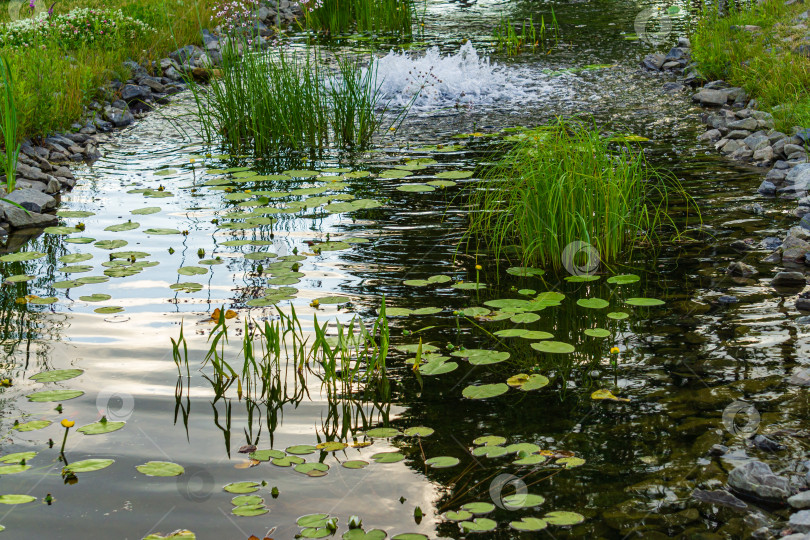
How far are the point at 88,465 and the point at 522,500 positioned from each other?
69.6 inches

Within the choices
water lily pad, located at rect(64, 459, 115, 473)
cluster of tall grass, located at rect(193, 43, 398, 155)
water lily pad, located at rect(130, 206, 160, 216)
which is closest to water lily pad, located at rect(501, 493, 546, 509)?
water lily pad, located at rect(64, 459, 115, 473)

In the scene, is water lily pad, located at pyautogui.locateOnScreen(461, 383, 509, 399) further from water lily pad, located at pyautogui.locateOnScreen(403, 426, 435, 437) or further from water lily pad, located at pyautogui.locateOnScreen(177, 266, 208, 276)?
water lily pad, located at pyautogui.locateOnScreen(177, 266, 208, 276)

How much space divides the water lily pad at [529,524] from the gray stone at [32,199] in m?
5.24

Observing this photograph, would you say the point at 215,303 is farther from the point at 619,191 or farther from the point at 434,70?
the point at 434,70

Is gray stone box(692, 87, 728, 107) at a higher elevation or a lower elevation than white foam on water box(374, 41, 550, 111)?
lower

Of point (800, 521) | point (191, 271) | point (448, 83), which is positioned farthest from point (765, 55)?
point (800, 521)

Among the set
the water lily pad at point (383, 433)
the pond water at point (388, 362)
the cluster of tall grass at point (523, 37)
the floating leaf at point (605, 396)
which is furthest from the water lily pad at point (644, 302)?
the cluster of tall grass at point (523, 37)

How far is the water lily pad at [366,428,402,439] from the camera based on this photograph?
3445 mm

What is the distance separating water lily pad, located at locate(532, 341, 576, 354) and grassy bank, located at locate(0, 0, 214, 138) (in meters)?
5.57

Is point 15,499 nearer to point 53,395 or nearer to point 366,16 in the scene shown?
point 53,395

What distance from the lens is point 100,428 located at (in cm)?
351

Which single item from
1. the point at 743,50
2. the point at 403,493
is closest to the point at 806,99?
the point at 743,50

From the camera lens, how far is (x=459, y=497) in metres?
3.00

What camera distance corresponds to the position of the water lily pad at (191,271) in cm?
522
